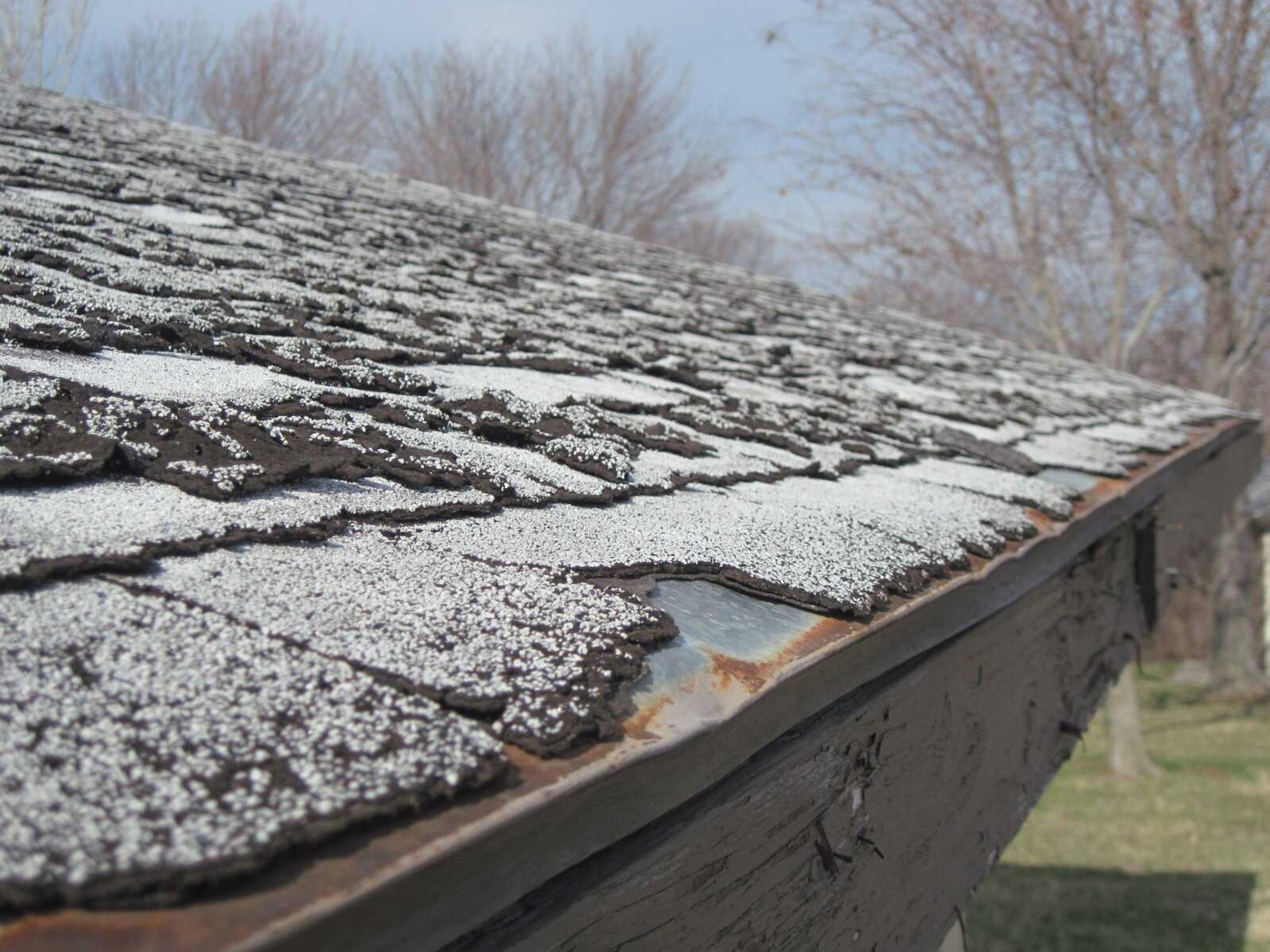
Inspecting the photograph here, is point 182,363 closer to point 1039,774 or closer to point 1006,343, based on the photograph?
point 1039,774

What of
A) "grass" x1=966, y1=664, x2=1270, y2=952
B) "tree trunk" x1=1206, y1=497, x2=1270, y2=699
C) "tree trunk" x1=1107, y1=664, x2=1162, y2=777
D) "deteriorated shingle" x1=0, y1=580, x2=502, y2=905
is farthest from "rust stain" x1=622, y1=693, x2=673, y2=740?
"tree trunk" x1=1206, y1=497, x2=1270, y2=699

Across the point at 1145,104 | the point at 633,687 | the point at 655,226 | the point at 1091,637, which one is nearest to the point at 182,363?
the point at 633,687

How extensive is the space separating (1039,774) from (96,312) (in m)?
2.64

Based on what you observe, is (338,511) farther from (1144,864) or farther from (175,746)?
(1144,864)

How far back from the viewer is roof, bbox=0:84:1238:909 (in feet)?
2.27

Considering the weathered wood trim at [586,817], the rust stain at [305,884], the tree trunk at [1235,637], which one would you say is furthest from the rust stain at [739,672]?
the tree trunk at [1235,637]

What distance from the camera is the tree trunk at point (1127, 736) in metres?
10.4

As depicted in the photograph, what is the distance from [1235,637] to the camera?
47.6ft

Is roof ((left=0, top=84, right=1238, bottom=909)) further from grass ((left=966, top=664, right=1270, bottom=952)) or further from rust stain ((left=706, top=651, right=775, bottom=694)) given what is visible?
grass ((left=966, top=664, right=1270, bottom=952))

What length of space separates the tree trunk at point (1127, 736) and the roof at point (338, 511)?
786 centimetres

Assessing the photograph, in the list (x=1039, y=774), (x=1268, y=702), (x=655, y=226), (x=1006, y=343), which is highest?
(x=655, y=226)

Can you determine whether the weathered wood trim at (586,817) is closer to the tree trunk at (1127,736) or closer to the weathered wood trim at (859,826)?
the weathered wood trim at (859,826)

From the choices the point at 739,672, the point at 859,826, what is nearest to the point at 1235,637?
the point at 859,826

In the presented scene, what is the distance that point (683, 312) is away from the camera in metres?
4.75
